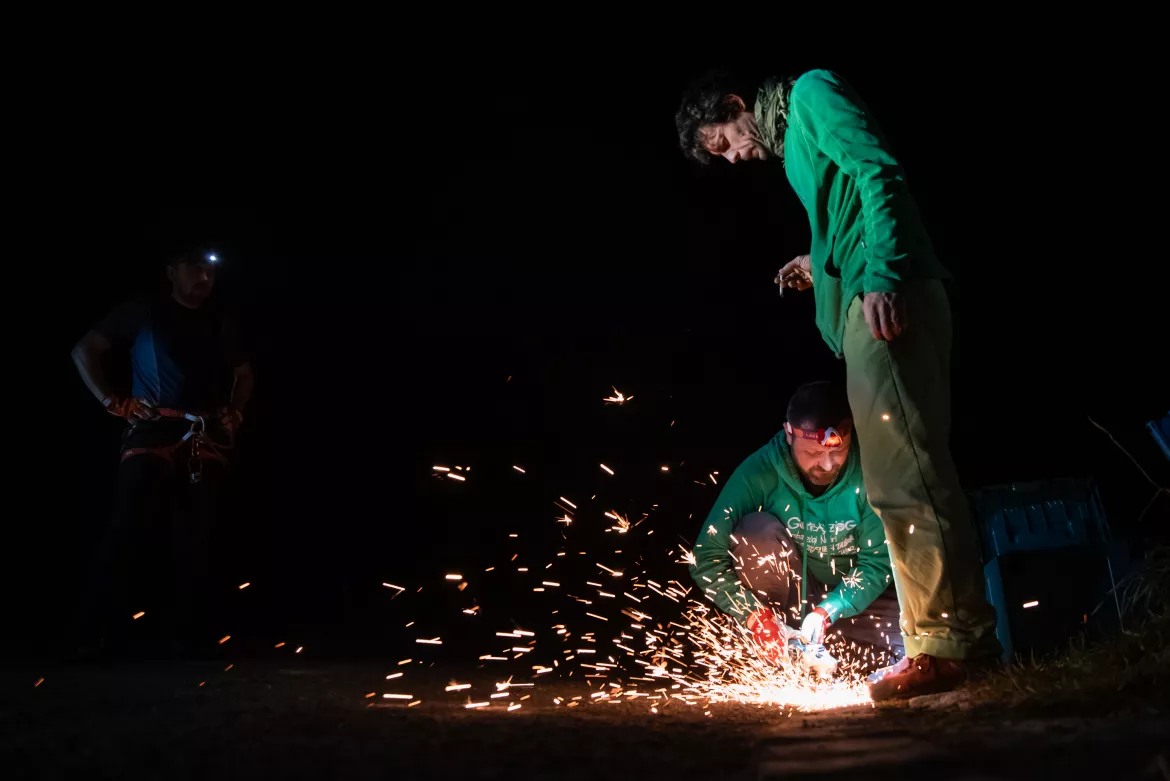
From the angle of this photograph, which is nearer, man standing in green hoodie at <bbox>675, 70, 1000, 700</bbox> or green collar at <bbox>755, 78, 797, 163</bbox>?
man standing in green hoodie at <bbox>675, 70, 1000, 700</bbox>

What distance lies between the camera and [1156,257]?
5195mm

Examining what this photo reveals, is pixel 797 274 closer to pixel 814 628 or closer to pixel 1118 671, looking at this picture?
pixel 814 628

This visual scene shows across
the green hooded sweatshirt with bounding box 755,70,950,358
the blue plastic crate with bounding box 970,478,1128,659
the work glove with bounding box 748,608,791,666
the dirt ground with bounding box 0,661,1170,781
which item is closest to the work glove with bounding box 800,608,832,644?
the work glove with bounding box 748,608,791,666

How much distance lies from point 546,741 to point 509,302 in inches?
186

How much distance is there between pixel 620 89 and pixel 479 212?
117cm

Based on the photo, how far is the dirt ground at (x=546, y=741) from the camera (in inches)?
60.4

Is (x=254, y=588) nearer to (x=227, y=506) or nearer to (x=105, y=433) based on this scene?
(x=227, y=506)

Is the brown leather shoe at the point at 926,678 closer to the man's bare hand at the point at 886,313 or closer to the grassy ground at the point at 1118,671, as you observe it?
the grassy ground at the point at 1118,671

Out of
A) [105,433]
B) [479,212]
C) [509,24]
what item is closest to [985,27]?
[509,24]

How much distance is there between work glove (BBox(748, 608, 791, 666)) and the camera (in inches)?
135

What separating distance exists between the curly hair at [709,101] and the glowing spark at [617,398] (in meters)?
3.43

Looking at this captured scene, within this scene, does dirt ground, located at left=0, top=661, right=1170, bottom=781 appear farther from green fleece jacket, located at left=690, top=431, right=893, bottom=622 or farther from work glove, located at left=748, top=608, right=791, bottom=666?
green fleece jacket, located at left=690, top=431, right=893, bottom=622

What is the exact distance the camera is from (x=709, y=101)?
292 centimetres

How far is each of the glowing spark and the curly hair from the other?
343 centimetres
